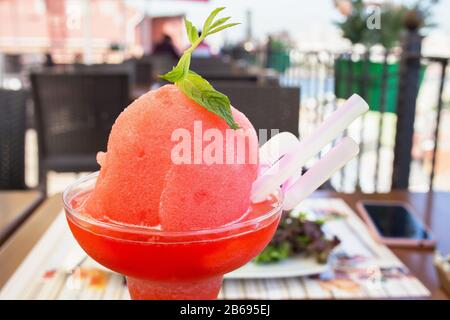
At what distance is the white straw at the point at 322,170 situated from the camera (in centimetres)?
43

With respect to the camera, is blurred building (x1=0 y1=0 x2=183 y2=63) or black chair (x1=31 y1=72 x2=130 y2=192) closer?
black chair (x1=31 y1=72 x2=130 y2=192)

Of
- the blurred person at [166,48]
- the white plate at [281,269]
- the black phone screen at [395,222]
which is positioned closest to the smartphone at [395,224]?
the black phone screen at [395,222]

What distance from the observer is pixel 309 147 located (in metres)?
0.43

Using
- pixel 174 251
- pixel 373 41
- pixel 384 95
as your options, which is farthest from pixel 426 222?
pixel 373 41

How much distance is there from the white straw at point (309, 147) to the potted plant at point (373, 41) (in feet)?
2.58

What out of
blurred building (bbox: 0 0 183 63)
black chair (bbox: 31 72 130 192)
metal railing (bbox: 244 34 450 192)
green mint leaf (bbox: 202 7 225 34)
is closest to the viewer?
green mint leaf (bbox: 202 7 225 34)

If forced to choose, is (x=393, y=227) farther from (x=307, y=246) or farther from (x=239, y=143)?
(x=239, y=143)

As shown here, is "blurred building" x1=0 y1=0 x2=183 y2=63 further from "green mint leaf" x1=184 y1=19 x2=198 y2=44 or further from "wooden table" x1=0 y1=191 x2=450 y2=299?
"green mint leaf" x1=184 y1=19 x2=198 y2=44

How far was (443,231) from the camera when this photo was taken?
3.34ft

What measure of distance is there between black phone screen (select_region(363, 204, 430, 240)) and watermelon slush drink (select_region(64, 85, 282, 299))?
61 cm

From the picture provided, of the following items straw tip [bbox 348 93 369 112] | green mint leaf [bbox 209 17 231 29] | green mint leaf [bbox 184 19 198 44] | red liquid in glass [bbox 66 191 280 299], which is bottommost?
red liquid in glass [bbox 66 191 280 299]

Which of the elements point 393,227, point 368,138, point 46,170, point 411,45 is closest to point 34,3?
point 368,138

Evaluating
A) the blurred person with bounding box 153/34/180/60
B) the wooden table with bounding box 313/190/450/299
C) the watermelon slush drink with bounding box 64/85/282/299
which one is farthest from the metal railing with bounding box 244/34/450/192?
the blurred person with bounding box 153/34/180/60

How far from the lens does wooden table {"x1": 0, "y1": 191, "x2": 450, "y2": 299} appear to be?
801 mm
